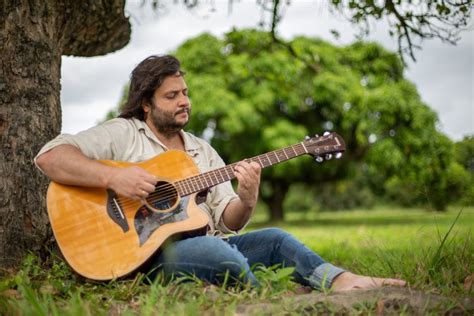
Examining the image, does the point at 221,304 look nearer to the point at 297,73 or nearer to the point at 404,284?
the point at 404,284

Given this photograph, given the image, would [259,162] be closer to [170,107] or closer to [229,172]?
[229,172]

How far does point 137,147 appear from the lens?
12.8ft

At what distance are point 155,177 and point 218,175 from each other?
0.42 m

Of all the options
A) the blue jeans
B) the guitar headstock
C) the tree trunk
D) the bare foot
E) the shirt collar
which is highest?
the shirt collar

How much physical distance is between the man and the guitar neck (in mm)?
70

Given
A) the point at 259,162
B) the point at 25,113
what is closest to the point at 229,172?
the point at 259,162

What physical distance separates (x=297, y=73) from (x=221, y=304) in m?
17.1

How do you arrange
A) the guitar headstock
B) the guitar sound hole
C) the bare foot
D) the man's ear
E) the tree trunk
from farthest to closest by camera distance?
the tree trunk < the man's ear < the guitar headstock < the guitar sound hole < the bare foot

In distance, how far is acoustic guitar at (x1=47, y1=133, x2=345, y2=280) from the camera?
134 inches

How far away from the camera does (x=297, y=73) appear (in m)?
19.5

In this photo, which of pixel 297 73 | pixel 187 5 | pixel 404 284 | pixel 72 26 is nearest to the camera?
pixel 404 284

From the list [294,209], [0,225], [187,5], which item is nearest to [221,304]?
[0,225]

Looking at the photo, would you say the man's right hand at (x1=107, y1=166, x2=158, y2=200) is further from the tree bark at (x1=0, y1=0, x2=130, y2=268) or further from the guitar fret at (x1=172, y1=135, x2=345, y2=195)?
the tree bark at (x1=0, y1=0, x2=130, y2=268)

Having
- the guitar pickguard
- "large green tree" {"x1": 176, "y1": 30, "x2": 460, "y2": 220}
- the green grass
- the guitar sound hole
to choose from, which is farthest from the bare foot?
"large green tree" {"x1": 176, "y1": 30, "x2": 460, "y2": 220}
